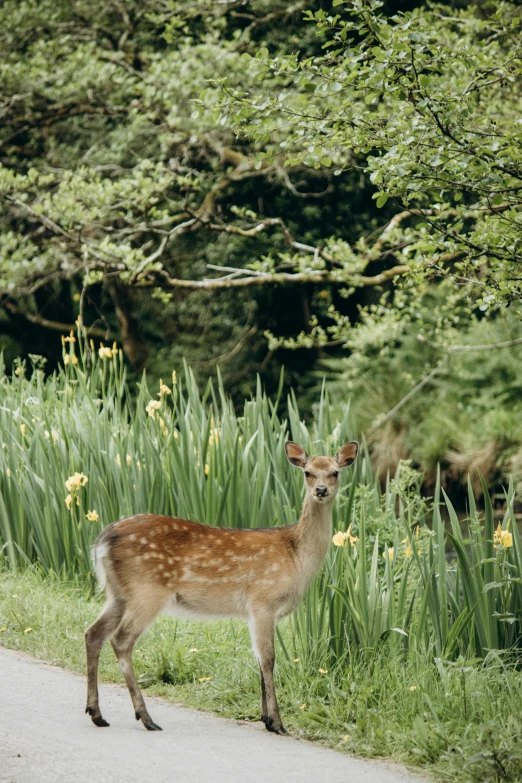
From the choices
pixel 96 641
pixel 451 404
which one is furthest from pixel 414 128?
pixel 451 404

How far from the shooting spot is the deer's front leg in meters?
5.04

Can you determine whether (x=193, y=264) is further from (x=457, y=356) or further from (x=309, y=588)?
(x=309, y=588)

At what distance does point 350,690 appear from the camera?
5344 mm

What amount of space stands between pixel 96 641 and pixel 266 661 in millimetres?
781

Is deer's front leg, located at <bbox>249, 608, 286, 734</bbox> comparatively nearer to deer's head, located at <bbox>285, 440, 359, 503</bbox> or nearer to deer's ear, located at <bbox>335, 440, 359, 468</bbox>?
deer's head, located at <bbox>285, 440, 359, 503</bbox>

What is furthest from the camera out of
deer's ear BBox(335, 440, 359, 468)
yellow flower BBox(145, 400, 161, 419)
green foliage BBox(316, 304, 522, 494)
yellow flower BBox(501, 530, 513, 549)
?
green foliage BBox(316, 304, 522, 494)

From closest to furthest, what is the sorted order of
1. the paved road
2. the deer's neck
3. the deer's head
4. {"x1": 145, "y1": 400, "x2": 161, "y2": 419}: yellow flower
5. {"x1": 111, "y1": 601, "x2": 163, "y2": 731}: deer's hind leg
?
the paved road → {"x1": 111, "y1": 601, "x2": 163, "y2": 731}: deer's hind leg → the deer's head → the deer's neck → {"x1": 145, "y1": 400, "x2": 161, "y2": 419}: yellow flower

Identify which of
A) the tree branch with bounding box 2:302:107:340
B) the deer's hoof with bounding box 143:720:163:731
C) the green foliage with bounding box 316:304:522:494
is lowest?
the green foliage with bounding box 316:304:522:494

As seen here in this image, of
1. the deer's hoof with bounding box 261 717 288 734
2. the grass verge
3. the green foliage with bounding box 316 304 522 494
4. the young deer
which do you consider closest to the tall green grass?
the grass verge

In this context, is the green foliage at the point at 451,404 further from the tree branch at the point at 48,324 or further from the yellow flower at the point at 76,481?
the yellow flower at the point at 76,481

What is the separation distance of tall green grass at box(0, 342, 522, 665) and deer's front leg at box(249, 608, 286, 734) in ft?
1.41

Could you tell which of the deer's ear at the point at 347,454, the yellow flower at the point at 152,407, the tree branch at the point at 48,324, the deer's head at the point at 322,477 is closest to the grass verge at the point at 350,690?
the deer's head at the point at 322,477

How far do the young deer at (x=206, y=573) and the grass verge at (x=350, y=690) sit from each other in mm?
354

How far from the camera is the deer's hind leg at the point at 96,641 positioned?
16.6 ft
